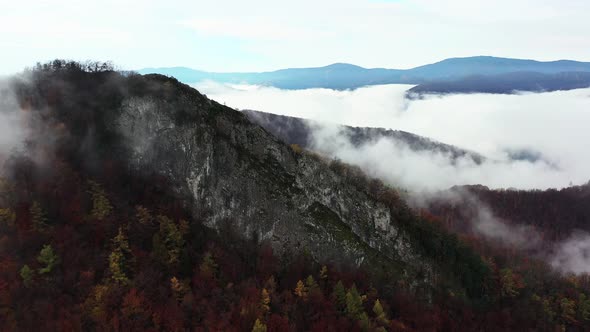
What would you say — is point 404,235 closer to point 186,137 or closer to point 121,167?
point 186,137

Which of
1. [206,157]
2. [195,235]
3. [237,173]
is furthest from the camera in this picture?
[237,173]

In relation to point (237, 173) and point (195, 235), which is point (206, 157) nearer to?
point (237, 173)

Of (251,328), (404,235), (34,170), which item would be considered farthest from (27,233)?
(404,235)

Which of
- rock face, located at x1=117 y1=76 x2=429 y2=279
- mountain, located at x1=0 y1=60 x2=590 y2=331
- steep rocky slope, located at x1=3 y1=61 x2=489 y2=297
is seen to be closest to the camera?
mountain, located at x1=0 y1=60 x2=590 y2=331

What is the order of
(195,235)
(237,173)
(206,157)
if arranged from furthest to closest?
1. (237,173)
2. (206,157)
3. (195,235)

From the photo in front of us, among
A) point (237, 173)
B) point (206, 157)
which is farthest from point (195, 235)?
point (206, 157)
